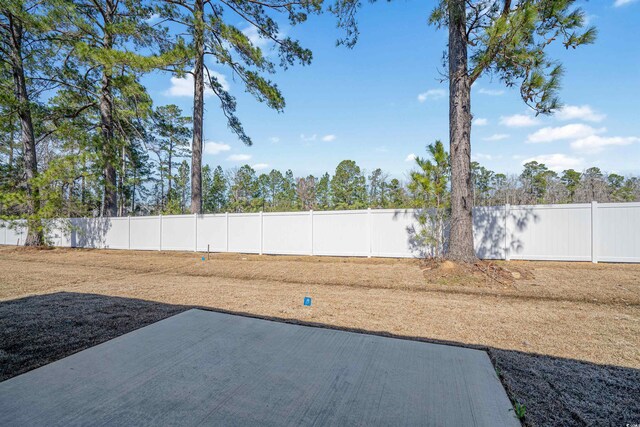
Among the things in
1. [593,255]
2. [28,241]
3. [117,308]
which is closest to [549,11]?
[593,255]

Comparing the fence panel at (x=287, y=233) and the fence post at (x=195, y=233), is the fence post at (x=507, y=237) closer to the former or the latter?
the fence panel at (x=287, y=233)

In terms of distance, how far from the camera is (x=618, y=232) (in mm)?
6801

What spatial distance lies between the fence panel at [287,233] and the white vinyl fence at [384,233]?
0.03m

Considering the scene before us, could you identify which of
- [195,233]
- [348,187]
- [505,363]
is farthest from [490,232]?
[348,187]

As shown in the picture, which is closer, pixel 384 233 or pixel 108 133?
pixel 384 233

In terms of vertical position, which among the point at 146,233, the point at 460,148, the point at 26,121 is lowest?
the point at 146,233

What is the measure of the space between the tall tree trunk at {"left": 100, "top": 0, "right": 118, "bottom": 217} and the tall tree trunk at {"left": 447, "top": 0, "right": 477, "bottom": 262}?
13855 mm

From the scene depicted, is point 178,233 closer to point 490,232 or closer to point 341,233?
point 341,233

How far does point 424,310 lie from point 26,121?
55.3ft

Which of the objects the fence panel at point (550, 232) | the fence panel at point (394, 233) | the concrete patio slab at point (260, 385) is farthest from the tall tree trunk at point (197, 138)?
the fence panel at point (550, 232)

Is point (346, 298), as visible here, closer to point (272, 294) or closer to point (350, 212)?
point (272, 294)

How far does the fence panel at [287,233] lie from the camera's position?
950 centimetres

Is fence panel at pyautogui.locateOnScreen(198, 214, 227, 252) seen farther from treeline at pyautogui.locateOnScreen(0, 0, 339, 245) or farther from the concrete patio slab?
the concrete patio slab

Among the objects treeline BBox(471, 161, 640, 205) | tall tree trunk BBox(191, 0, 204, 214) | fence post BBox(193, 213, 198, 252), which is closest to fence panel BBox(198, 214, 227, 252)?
fence post BBox(193, 213, 198, 252)
